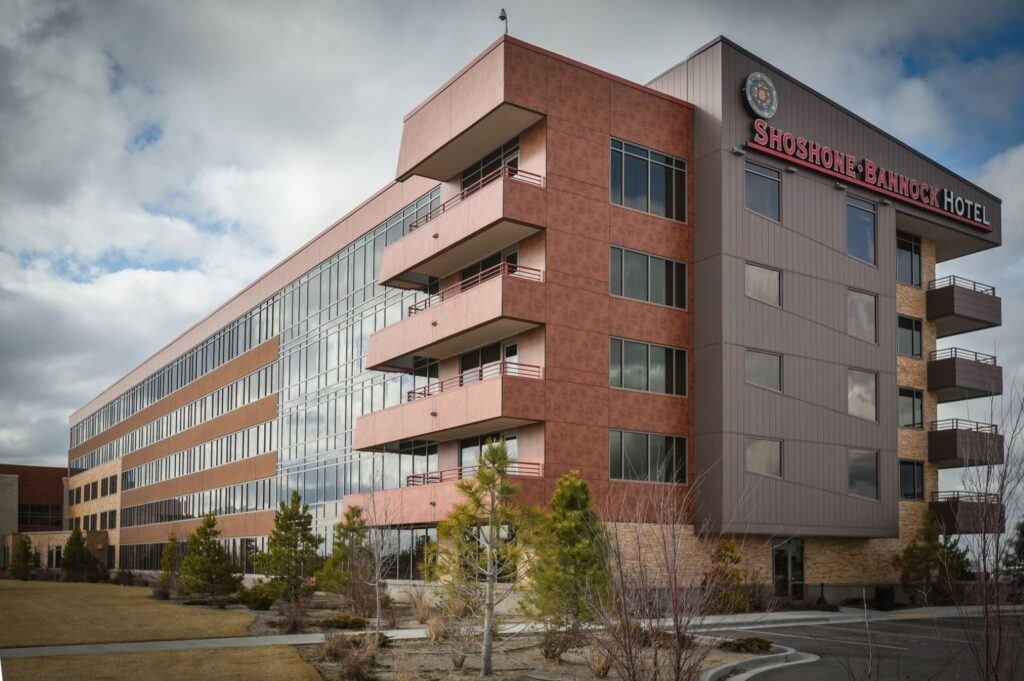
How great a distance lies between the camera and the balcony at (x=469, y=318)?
3322 cm

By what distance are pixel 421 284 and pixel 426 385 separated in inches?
169

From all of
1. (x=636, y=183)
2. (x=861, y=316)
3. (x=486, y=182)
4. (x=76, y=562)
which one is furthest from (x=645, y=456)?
(x=76, y=562)

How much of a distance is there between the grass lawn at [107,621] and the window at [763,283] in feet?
67.9

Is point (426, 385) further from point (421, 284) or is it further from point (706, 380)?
point (706, 380)

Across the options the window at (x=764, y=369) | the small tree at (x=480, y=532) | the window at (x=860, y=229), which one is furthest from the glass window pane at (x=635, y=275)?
Result: the small tree at (x=480, y=532)

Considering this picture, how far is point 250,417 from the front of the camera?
63.6m

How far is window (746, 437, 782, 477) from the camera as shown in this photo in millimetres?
35562

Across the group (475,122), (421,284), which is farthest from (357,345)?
(475,122)

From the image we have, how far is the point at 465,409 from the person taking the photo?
34.6 meters

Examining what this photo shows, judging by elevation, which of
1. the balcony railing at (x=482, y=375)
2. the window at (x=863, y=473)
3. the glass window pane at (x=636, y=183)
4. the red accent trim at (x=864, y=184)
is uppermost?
the red accent trim at (x=864, y=184)

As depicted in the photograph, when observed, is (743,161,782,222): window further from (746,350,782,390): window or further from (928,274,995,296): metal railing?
(928,274,995,296): metal railing

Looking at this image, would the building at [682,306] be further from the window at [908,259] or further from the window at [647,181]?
the window at [908,259]

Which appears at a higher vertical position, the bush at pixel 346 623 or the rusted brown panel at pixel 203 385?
the rusted brown panel at pixel 203 385

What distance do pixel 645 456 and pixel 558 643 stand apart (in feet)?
49.5
